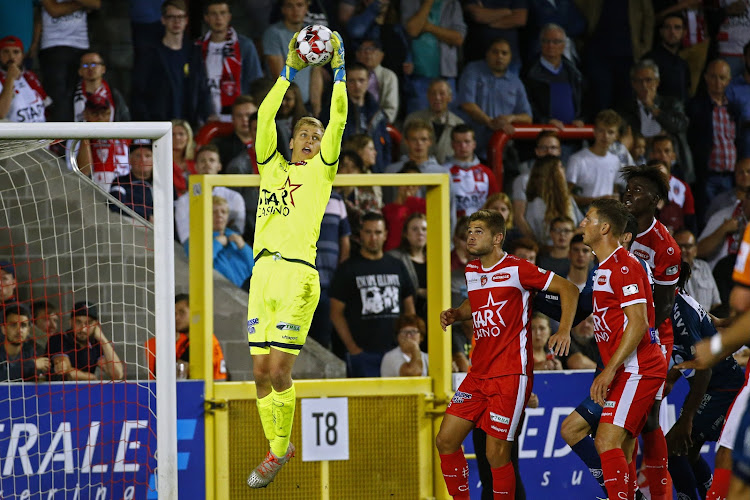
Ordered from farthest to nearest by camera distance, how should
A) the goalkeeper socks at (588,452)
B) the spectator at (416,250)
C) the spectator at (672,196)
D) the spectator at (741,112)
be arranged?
the spectator at (741,112)
the spectator at (672,196)
the spectator at (416,250)
the goalkeeper socks at (588,452)

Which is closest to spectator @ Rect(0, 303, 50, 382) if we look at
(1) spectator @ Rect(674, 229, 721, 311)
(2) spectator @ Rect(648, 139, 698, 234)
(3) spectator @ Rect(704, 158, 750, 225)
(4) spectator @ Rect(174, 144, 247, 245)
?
(4) spectator @ Rect(174, 144, 247, 245)

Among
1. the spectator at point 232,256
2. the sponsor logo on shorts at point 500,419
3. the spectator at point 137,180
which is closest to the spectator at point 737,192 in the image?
the spectator at point 232,256

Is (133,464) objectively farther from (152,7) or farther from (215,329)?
(152,7)

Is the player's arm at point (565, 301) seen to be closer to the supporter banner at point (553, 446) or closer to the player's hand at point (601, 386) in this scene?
the player's hand at point (601, 386)

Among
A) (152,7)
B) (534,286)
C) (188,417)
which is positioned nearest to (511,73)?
(152,7)

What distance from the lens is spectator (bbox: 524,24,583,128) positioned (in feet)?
35.1

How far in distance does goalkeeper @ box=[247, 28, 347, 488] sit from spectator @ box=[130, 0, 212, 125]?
3.34m

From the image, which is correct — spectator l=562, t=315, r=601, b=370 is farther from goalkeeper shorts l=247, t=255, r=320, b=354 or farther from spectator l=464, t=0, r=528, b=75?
spectator l=464, t=0, r=528, b=75

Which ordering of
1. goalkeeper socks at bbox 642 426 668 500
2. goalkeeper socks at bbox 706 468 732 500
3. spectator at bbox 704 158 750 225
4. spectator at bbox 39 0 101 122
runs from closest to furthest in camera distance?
goalkeeper socks at bbox 706 468 732 500
goalkeeper socks at bbox 642 426 668 500
spectator at bbox 39 0 101 122
spectator at bbox 704 158 750 225

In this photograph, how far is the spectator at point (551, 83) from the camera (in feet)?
35.1

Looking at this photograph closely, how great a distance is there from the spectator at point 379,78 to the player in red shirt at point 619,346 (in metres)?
3.99

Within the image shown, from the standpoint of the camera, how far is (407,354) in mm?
8219

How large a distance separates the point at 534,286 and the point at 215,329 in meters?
2.88

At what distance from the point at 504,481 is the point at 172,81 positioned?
495cm
